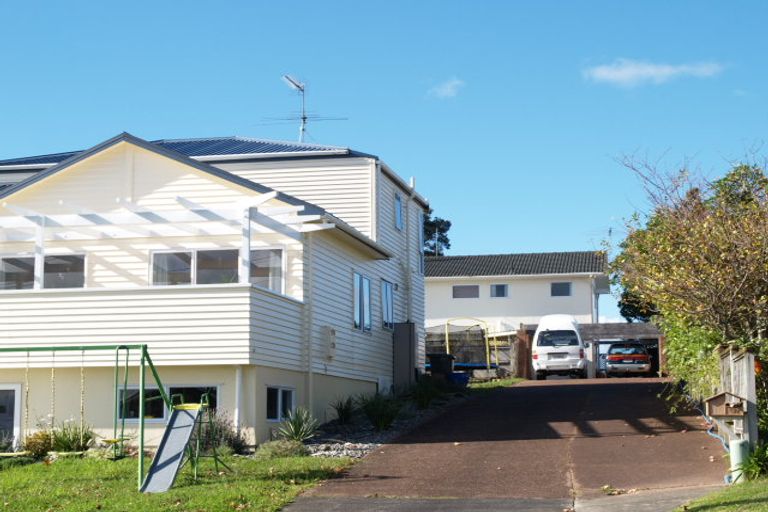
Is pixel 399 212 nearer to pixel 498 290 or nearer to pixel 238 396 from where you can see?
pixel 238 396

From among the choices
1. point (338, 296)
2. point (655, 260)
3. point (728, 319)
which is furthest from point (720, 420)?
point (338, 296)

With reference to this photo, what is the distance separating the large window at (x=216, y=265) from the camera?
20.4 meters

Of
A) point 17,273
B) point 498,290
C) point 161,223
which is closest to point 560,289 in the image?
point 498,290

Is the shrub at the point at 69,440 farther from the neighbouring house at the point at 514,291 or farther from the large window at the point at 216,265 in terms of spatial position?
the neighbouring house at the point at 514,291

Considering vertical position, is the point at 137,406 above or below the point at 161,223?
below

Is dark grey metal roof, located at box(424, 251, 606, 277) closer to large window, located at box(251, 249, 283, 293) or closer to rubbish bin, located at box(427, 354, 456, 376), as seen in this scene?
rubbish bin, located at box(427, 354, 456, 376)

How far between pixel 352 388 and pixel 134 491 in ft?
32.6

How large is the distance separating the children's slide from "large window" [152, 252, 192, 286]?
611cm

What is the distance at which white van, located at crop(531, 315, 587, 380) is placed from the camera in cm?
3456

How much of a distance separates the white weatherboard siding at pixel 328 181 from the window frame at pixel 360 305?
1.38 m

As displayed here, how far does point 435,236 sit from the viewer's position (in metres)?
71.8

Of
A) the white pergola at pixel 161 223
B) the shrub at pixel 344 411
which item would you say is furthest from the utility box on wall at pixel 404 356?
the white pergola at pixel 161 223

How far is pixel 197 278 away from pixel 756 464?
11.0 meters

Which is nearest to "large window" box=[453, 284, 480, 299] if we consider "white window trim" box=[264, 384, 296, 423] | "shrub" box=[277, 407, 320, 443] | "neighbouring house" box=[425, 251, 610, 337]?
"neighbouring house" box=[425, 251, 610, 337]
